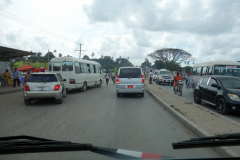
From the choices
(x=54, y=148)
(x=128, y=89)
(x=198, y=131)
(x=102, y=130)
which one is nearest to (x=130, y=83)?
(x=128, y=89)

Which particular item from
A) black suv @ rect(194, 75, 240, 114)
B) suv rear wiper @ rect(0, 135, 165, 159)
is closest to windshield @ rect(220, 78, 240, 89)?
black suv @ rect(194, 75, 240, 114)

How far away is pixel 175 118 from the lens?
727 centimetres

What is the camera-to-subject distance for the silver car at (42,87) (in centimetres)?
937

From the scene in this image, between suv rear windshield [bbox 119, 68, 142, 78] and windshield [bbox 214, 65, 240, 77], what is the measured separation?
231 inches

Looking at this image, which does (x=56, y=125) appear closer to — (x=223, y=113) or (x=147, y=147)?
(x=147, y=147)

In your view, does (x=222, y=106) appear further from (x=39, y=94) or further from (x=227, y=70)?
(x=39, y=94)

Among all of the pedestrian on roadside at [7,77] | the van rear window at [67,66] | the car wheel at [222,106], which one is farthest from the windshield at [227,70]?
the pedestrian on roadside at [7,77]

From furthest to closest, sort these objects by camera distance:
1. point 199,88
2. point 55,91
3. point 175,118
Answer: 1. point 199,88
2. point 55,91
3. point 175,118

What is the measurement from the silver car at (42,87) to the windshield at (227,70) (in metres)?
10.9

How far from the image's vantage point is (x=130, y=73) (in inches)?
494

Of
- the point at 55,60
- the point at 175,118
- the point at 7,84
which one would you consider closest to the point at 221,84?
the point at 175,118

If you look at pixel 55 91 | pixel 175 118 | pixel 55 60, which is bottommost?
pixel 175 118

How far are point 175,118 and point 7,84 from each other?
741 inches

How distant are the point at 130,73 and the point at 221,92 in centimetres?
565
